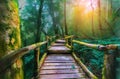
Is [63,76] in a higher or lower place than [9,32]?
lower

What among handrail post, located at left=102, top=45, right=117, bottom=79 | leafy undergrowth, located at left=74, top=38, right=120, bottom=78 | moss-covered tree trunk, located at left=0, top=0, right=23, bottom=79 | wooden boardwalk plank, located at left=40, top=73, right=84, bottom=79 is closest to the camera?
handrail post, located at left=102, top=45, right=117, bottom=79

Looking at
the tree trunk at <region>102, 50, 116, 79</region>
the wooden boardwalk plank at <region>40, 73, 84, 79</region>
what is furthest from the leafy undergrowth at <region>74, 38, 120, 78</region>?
the tree trunk at <region>102, 50, 116, 79</region>

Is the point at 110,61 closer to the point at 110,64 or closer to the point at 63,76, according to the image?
the point at 110,64

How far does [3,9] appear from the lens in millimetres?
2982

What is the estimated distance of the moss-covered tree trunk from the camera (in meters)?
2.92

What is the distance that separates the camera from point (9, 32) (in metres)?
3.09

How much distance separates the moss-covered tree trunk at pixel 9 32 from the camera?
2.92 metres

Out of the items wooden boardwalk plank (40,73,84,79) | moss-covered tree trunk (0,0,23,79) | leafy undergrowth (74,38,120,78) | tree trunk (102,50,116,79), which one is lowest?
leafy undergrowth (74,38,120,78)

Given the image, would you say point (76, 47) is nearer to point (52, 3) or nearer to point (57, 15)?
point (52, 3)

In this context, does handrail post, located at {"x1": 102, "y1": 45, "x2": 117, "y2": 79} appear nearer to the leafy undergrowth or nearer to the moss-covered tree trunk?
the moss-covered tree trunk

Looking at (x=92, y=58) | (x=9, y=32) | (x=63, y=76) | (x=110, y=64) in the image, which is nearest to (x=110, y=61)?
(x=110, y=64)

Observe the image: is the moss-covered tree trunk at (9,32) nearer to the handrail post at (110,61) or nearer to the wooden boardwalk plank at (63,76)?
the handrail post at (110,61)

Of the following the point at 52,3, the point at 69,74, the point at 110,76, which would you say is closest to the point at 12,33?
the point at 110,76

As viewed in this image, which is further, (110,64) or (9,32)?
(9,32)
